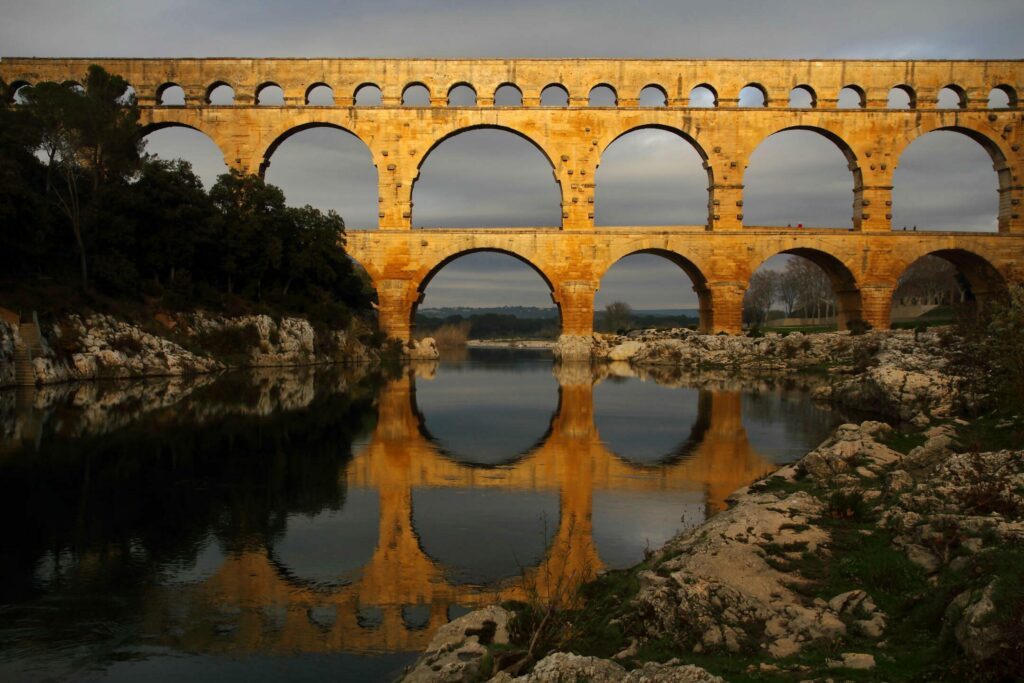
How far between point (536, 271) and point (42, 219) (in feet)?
63.4

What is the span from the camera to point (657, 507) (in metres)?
7.69

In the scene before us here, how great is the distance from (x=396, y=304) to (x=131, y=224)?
1152cm

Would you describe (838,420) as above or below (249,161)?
below

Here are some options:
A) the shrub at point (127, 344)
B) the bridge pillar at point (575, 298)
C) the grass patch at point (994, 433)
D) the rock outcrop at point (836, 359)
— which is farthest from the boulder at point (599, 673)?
the bridge pillar at point (575, 298)

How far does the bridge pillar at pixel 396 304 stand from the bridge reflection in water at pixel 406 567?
856 inches

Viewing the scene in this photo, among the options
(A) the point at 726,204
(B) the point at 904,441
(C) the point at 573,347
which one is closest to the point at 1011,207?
(A) the point at 726,204

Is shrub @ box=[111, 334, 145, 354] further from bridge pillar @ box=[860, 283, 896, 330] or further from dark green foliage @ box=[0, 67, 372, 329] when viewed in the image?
bridge pillar @ box=[860, 283, 896, 330]

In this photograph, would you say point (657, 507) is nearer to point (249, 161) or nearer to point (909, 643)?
point (909, 643)

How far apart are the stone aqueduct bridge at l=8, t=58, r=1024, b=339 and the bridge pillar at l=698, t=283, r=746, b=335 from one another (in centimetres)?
6

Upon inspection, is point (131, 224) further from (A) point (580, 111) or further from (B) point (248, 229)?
(A) point (580, 111)

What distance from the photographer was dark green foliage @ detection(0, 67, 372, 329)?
22.4m

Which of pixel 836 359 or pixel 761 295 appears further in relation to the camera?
pixel 761 295

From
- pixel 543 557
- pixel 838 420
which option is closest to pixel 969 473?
pixel 543 557

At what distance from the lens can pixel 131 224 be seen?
24531 mm
